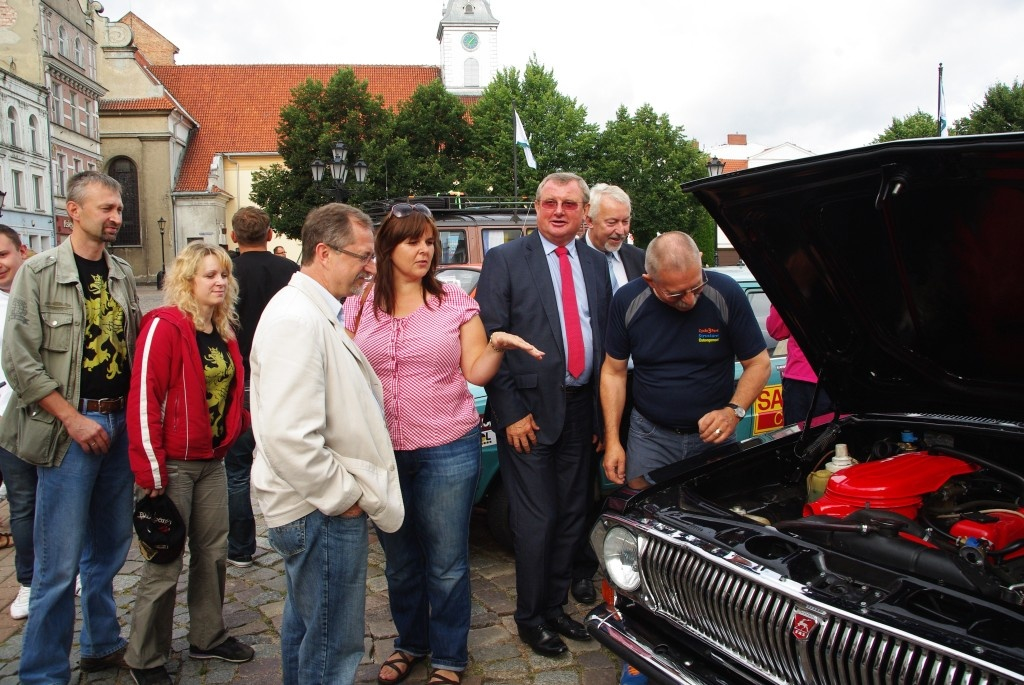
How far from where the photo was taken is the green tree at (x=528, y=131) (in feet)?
101

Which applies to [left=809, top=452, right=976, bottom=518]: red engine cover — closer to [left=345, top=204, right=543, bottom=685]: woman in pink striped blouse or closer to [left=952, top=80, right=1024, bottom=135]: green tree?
[left=345, top=204, right=543, bottom=685]: woman in pink striped blouse

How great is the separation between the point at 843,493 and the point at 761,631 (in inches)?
30.5

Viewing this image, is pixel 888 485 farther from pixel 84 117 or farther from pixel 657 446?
pixel 84 117

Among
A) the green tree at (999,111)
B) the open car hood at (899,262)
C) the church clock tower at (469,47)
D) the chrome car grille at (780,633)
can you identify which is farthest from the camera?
the church clock tower at (469,47)

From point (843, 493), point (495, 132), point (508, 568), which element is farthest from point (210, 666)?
point (495, 132)

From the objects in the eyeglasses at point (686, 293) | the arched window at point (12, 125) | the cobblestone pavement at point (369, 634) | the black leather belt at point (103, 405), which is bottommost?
the cobblestone pavement at point (369, 634)

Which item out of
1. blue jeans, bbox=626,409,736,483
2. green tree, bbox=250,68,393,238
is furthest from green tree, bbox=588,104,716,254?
blue jeans, bbox=626,409,736,483

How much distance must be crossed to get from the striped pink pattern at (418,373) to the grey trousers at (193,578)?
89 centimetres

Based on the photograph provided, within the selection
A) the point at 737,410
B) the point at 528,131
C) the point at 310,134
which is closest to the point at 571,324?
the point at 737,410

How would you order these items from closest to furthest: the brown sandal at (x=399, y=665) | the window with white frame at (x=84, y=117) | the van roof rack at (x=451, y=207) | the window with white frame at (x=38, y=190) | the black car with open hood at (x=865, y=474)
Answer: the black car with open hood at (x=865, y=474)
the brown sandal at (x=399, y=665)
the van roof rack at (x=451, y=207)
the window with white frame at (x=38, y=190)
the window with white frame at (x=84, y=117)

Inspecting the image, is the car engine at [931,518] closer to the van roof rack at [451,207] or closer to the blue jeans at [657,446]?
the blue jeans at [657,446]

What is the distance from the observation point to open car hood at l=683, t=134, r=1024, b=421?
218cm

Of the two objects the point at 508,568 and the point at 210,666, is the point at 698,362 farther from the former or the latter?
the point at 210,666

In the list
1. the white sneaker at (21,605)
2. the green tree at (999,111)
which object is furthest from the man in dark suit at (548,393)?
the green tree at (999,111)
